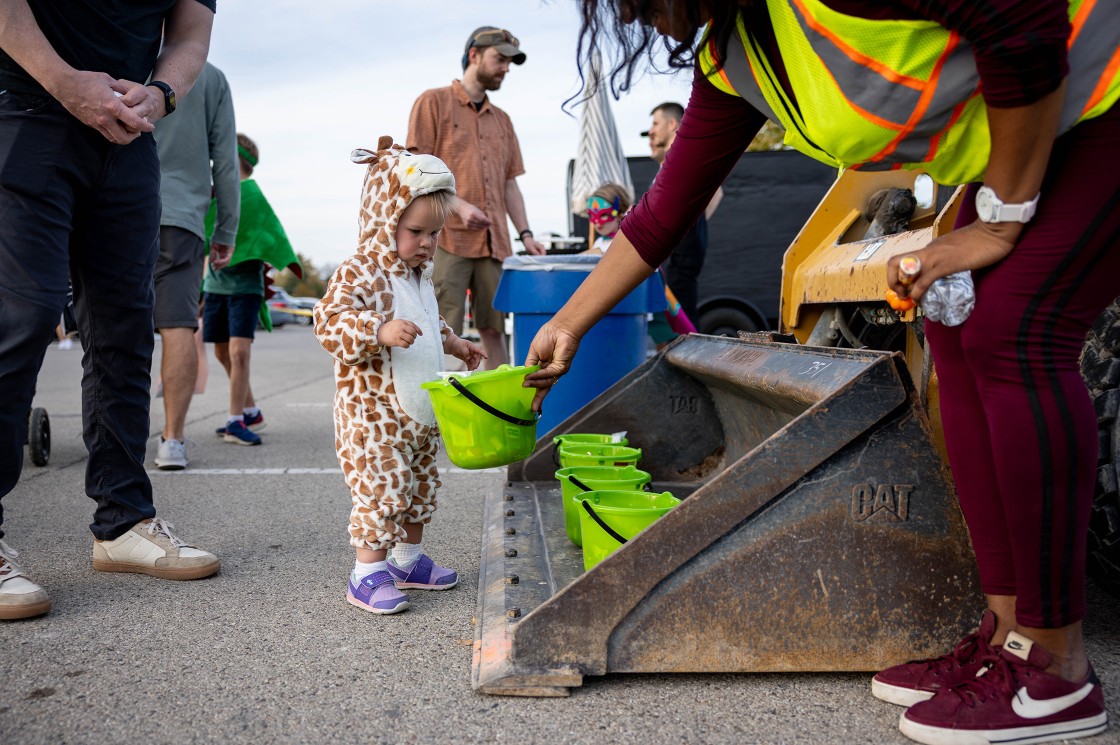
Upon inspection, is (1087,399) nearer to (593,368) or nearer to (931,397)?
(931,397)

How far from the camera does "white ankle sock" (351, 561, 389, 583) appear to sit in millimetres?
2332

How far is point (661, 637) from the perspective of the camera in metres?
1.79

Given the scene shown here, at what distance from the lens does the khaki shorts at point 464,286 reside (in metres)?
4.95

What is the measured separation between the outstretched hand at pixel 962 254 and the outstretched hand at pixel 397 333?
3.68ft

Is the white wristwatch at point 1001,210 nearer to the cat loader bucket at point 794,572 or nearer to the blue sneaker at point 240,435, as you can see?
the cat loader bucket at point 794,572

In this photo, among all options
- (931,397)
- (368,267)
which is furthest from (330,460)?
(931,397)

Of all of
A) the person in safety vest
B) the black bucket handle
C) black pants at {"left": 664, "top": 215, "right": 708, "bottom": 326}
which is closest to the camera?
the person in safety vest

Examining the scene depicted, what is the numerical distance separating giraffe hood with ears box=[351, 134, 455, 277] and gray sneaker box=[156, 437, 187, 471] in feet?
7.39

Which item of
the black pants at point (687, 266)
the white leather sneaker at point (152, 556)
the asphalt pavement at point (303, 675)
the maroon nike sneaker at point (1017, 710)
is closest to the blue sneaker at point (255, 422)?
the asphalt pavement at point (303, 675)

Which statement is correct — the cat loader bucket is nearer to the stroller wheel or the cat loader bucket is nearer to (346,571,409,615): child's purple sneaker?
(346,571,409,615): child's purple sneaker

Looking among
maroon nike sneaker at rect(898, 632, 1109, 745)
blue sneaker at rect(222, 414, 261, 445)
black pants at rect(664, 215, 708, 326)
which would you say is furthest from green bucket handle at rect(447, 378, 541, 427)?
black pants at rect(664, 215, 708, 326)

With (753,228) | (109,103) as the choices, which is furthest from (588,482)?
(753,228)

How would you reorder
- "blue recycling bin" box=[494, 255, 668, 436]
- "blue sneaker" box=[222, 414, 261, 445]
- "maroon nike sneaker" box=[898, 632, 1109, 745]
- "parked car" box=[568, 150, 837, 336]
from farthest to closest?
"parked car" box=[568, 150, 837, 336] < "blue sneaker" box=[222, 414, 261, 445] < "blue recycling bin" box=[494, 255, 668, 436] < "maroon nike sneaker" box=[898, 632, 1109, 745]

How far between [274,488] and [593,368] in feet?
4.80
